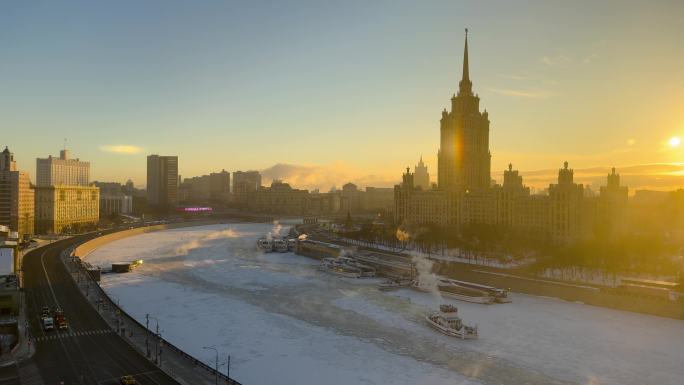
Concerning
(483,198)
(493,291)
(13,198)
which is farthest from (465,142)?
(13,198)

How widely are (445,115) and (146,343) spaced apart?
117m

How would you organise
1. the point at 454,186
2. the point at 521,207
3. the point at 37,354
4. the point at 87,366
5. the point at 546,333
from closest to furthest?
1. the point at 87,366
2. the point at 37,354
3. the point at 546,333
4. the point at 521,207
5. the point at 454,186

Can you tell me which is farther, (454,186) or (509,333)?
(454,186)

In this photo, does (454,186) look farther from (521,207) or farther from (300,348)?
(300,348)

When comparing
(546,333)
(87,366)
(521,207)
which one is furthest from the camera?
(521,207)

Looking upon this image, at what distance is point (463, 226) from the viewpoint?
103250 mm

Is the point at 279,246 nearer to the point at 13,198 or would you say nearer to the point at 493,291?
the point at 493,291

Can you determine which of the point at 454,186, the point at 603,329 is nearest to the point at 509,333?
the point at 603,329

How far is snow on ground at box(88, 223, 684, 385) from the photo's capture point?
31.2 m

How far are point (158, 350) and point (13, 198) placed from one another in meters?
106

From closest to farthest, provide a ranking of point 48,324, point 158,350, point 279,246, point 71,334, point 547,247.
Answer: point 158,350
point 71,334
point 48,324
point 547,247
point 279,246

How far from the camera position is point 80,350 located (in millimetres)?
31344

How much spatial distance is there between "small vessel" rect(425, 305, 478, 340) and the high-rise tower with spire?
88478 millimetres

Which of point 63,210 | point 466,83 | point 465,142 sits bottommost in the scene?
point 63,210
